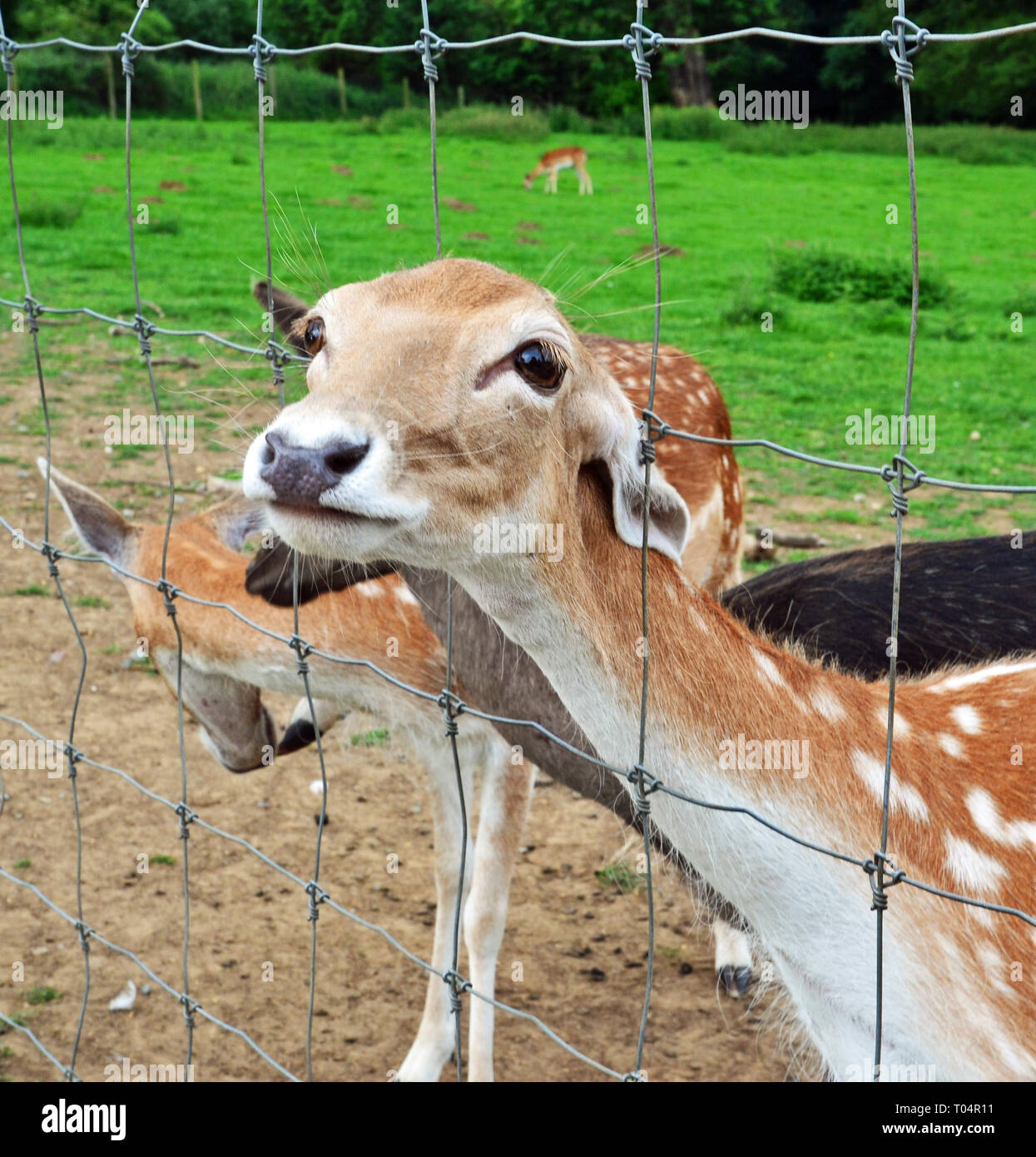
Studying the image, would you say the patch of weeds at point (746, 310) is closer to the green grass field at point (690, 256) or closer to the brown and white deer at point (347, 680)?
the green grass field at point (690, 256)

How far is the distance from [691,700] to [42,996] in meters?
2.35

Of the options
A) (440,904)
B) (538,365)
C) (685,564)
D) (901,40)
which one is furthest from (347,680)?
(901,40)

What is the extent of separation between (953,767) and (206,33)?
33003mm

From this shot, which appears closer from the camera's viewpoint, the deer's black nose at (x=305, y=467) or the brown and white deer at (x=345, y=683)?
the deer's black nose at (x=305, y=467)

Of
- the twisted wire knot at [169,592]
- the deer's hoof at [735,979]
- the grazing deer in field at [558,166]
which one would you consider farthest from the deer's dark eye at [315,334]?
the grazing deer in field at [558,166]

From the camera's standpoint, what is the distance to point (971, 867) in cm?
204

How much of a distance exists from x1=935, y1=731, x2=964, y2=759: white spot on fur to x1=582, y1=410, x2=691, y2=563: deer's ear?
0.58 meters

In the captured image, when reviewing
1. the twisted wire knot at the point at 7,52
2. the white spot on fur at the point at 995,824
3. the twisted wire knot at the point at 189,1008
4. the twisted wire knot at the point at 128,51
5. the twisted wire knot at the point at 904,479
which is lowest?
the twisted wire knot at the point at 189,1008

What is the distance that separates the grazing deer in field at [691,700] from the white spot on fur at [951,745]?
0.09 feet

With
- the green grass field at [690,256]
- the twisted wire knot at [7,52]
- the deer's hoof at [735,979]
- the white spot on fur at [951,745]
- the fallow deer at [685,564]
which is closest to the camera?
the white spot on fur at [951,745]

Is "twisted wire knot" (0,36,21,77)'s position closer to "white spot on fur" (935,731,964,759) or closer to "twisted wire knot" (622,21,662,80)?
"twisted wire knot" (622,21,662,80)

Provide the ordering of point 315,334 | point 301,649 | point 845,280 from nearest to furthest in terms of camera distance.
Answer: point 315,334
point 301,649
point 845,280

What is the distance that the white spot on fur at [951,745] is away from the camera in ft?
7.27

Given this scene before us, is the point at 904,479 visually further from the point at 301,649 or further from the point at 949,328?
the point at 949,328
